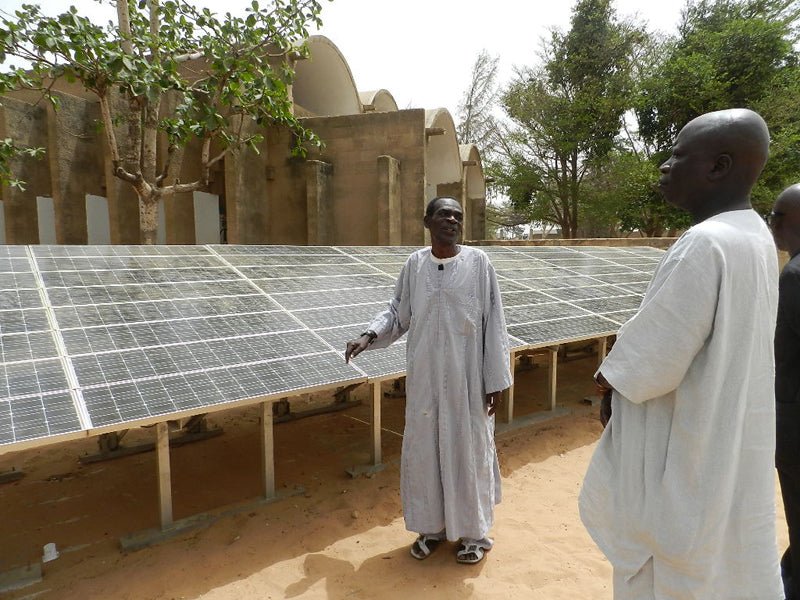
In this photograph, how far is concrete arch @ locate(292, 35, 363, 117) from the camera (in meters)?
15.2

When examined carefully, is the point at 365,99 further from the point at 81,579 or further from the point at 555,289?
the point at 81,579

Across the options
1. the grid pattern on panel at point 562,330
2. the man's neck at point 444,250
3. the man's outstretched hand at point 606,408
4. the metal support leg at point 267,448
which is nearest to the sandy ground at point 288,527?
the metal support leg at point 267,448

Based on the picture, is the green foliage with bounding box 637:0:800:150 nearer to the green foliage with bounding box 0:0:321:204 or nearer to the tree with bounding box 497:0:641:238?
the tree with bounding box 497:0:641:238

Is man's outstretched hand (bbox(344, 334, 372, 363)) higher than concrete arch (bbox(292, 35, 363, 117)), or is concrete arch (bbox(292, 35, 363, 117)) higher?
concrete arch (bbox(292, 35, 363, 117))

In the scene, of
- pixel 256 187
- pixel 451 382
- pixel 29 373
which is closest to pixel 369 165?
pixel 256 187

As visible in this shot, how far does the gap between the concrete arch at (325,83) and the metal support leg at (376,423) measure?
13.1 metres

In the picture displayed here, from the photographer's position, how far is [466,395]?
293 centimetres

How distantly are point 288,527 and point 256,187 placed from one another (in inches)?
432

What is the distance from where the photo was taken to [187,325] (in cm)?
409

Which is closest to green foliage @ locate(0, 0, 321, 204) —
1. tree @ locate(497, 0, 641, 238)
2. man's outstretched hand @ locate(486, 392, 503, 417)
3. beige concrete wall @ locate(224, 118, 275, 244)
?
beige concrete wall @ locate(224, 118, 275, 244)

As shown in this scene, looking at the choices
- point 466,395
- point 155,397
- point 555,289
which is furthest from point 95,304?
point 555,289

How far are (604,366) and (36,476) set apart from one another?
16.9 ft

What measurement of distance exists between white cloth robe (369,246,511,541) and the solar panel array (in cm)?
89

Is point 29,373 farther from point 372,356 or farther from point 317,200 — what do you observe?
point 317,200
